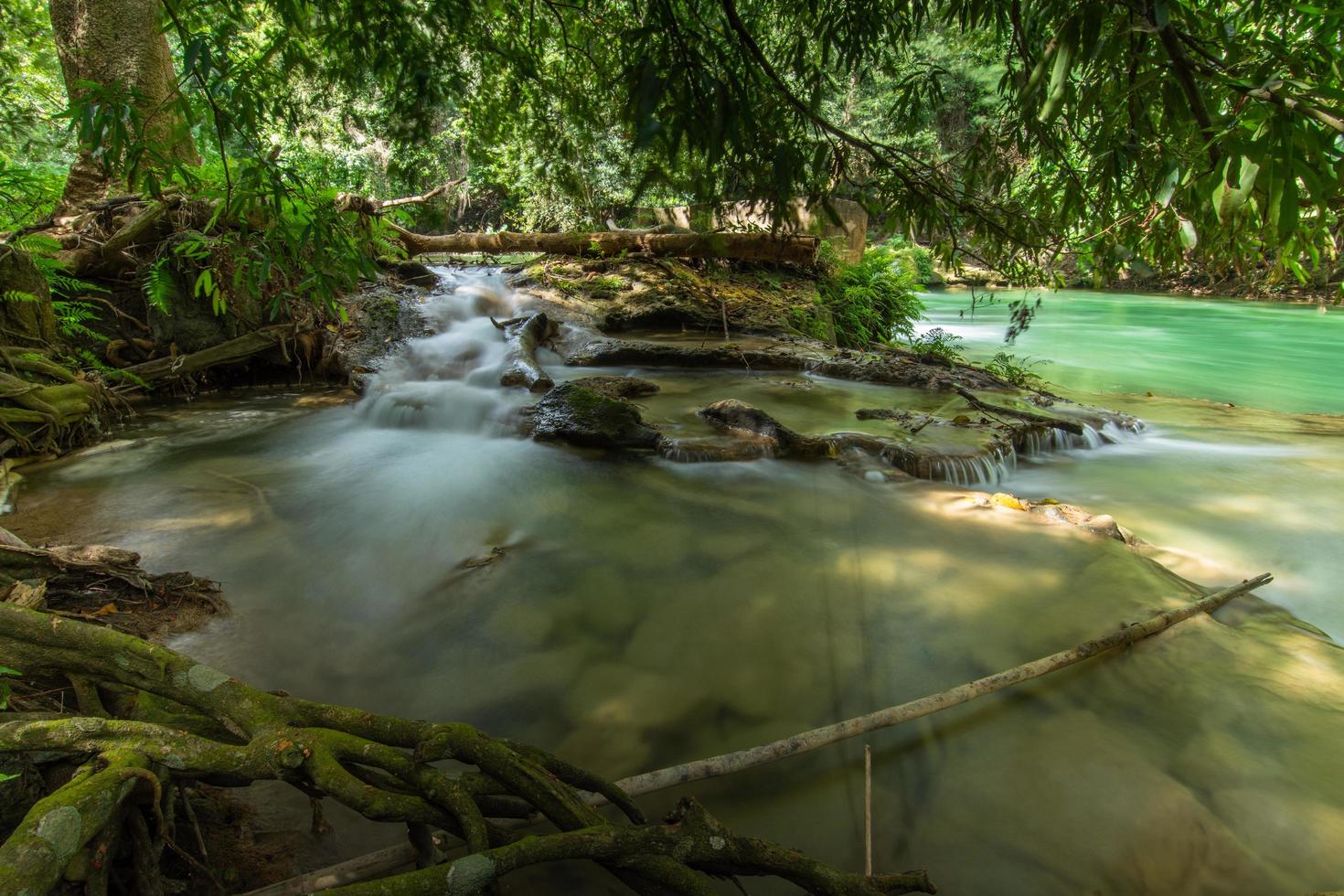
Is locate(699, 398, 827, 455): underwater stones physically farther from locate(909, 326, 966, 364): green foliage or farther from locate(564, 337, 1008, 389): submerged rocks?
locate(909, 326, 966, 364): green foliage

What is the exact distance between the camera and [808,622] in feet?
9.48

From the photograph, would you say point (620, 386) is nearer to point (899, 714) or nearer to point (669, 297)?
point (669, 297)

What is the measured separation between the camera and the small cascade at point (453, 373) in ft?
19.2

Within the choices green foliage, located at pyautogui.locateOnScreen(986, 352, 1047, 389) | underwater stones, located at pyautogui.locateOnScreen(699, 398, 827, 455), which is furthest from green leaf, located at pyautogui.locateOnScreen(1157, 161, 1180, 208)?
green foliage, located at pyautogui.locateOnScreen(986, 352, 1047, 389)

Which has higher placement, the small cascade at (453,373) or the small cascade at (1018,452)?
the small cascade at (453,373)

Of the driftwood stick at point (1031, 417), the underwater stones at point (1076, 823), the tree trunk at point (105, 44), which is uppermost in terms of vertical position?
the tree trunk at point (105, 44)

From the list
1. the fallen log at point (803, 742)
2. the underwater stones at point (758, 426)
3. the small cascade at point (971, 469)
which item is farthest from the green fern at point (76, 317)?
the small cascade at point (971, 469)

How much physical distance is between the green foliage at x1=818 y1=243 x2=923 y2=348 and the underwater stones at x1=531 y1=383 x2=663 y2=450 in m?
5.80

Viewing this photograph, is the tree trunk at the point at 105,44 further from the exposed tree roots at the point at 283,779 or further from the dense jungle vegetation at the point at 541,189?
the exposed tree roots at the point at 283,779

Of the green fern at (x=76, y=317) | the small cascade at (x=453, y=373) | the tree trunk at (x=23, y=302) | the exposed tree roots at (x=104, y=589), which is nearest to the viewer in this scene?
the exposed tree roots at (x=104, y=589)

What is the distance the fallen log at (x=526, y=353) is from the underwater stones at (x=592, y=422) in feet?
3.34

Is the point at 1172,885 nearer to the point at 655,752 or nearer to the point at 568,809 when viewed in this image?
the point at 655,752

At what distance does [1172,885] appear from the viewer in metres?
1.73

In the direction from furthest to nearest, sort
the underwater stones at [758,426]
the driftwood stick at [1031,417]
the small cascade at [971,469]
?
the driftwood stick at [1031,417], the underwater stones at [758,426], the small cascade at [971,469]
